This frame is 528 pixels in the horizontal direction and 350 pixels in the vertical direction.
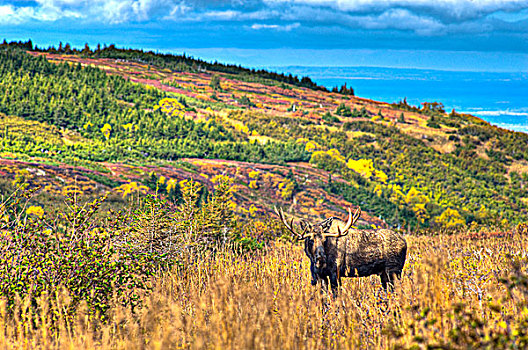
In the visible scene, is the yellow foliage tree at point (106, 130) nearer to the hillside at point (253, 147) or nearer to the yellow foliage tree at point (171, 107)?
the hillside at point (253, 147)

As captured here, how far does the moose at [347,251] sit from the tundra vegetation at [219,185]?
349 millimetres

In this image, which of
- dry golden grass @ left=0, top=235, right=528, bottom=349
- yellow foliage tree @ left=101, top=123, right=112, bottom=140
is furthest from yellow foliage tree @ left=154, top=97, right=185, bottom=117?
dry golden grass @ left=0, top=235, right=528, bottom=349


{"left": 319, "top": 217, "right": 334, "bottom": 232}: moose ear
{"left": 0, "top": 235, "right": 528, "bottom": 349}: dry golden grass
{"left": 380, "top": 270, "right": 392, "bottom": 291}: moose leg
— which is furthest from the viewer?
{"left": 380, "top": 270, "right": 392, "bottom": 291}: moose leg

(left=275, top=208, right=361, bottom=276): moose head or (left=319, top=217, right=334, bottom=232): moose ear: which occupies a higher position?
(left=319, top=217, right=334, bottom=232): moose ear

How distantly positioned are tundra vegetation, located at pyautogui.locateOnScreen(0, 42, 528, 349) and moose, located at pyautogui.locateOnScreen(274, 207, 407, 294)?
349mm

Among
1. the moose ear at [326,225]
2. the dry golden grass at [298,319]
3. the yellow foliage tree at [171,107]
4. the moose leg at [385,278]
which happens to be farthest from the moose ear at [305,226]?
the yellow foliage tree at [171,107]

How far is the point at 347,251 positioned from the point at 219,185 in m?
5.49

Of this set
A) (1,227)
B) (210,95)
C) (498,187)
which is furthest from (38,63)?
(1,227)

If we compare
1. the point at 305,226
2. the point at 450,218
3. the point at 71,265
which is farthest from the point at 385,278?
the point at 450,218

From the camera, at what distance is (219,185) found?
11.5 meters

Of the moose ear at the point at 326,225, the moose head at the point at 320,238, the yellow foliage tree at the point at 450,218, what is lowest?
the yellow foliage tree at the point at 450,218

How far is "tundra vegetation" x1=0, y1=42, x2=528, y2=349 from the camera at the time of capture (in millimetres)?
5734

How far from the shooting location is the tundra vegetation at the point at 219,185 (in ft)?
18.8

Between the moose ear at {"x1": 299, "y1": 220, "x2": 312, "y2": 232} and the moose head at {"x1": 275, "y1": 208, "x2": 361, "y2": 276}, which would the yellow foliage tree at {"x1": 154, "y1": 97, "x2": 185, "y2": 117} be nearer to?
the moose ear at {"x1": 299, "y1": 220, "x2": 312, "y2": 232}
